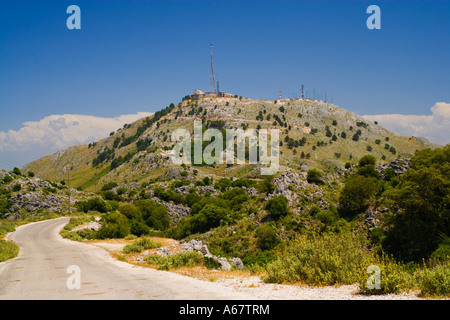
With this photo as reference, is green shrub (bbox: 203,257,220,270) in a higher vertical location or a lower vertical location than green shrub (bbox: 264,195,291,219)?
higher

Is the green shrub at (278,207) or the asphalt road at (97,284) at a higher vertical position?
the asphalt road at (97,284)

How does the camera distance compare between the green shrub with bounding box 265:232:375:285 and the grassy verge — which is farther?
the green shrub with bounding box 265:232:375:285

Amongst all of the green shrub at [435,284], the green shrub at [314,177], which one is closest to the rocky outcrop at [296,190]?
the green shrub at [314,177]

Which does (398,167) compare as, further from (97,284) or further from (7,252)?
(7,252)

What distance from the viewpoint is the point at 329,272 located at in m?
11.2

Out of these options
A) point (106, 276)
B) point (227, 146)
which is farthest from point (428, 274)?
point (227, 146)

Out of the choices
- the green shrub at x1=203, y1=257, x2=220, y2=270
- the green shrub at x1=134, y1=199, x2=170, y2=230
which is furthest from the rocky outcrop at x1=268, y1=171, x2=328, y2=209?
the green shrub at x1=203, y1=257, x2=220, y2=270

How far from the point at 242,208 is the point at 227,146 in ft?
390

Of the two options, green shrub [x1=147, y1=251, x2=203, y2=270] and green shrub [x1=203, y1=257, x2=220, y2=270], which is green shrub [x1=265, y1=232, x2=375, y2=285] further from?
green shrub [x1=147, y1=251, x2=203, y2=270]

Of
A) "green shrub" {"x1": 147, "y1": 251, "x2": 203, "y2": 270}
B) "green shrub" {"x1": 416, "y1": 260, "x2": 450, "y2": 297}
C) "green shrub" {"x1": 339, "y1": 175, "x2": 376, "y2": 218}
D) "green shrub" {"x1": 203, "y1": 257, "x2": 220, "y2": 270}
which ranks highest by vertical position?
"green shrub" {"x1": 416, "y1": 260, "x2": 450, "y2": 297}
